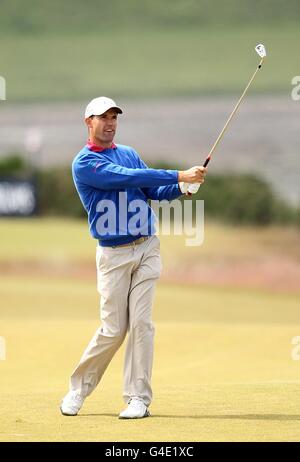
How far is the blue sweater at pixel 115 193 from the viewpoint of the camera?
600 centimetres

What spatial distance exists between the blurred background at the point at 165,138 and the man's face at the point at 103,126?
7220 millimetres

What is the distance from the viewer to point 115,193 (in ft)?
20.1

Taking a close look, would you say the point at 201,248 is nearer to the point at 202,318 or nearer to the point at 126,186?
the point at 202,318

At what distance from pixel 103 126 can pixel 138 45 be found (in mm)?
21689

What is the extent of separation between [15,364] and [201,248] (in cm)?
1067

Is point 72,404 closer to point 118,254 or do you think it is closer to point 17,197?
point 118,254

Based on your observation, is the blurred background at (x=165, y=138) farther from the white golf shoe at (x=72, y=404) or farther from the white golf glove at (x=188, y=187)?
the white golf glove at (x=188, y=187)

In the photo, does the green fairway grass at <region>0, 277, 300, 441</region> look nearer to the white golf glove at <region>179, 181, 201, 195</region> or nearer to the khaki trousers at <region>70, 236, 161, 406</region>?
the khaki trousers at <region>70, 236, 161, 406</region>

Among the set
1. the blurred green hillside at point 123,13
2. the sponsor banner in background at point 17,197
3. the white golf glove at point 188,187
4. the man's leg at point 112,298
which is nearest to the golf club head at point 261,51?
the white golf glove at point 188,187

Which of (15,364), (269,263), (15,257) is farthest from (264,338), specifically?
(15,257)

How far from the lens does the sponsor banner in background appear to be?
22906 millimetres
